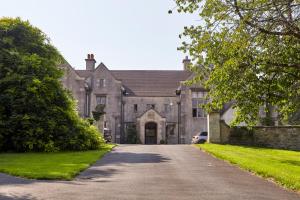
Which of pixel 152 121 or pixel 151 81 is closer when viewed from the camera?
pixel 152 121

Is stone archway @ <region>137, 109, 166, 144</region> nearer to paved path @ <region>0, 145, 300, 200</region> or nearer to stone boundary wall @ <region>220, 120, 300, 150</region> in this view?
stone boundary wall @ <region>220, 120, 300, 150</region>

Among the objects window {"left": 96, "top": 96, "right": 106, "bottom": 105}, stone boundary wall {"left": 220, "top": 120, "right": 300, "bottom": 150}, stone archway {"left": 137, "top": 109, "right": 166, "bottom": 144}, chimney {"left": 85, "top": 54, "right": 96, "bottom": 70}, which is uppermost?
chimney {"left": 85, "top": 54, "right": 96, "bottom": 70}

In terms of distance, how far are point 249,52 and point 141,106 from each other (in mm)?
41786

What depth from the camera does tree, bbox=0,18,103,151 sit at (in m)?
24.3

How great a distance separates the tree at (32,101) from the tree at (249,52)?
10837 millimetres

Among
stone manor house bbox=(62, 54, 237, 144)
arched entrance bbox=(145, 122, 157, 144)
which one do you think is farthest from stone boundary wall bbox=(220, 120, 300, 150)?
arched entrance bbox=(145, 122, 157, 144)

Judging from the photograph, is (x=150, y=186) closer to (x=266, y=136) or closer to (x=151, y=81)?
(x=266, y=136)

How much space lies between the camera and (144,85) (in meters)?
59.6

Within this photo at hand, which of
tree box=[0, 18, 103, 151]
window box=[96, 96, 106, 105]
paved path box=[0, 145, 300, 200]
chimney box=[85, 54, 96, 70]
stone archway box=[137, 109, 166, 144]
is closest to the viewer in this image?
paved path box=[0, 145, 300, 200]

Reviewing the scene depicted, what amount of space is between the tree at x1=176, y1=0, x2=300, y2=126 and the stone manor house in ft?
112

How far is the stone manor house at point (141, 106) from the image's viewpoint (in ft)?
173

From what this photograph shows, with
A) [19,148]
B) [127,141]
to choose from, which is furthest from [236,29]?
[127,141]

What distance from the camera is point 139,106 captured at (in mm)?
56219

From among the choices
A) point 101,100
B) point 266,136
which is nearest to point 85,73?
point 101,100
